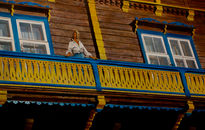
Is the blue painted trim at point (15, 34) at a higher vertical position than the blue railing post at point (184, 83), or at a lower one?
higher

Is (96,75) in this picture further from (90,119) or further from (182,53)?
(182,53)

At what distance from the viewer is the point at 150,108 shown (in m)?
14.6

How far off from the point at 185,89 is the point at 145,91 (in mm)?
1724

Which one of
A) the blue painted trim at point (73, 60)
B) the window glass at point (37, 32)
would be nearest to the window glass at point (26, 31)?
the window glass at point (37, 32)

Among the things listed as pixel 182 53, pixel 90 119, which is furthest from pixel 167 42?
pixel 90 119

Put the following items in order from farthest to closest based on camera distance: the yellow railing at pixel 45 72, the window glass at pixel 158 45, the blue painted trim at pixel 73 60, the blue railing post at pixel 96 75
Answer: the window glass at pixel 158 45, the blue railing post at pixel 96 75, the blue painted trim at pixel 73 60, the yellow railing at pixel 45 72

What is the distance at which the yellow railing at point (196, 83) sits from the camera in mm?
15828

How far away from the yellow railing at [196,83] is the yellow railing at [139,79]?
407 mm

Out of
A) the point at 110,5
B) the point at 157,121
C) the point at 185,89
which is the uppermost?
the point at 110,5

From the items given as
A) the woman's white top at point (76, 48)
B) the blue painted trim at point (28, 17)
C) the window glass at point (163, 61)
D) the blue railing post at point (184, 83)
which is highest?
the blue painted trim at point (28, 17)

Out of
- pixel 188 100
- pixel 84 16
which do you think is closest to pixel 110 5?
pixel 84 16

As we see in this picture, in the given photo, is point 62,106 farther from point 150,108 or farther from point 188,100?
point 188,100

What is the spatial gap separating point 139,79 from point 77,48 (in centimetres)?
250

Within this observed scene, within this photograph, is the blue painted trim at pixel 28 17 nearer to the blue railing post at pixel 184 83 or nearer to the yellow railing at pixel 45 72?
the yellow railing at pixel 45 72
